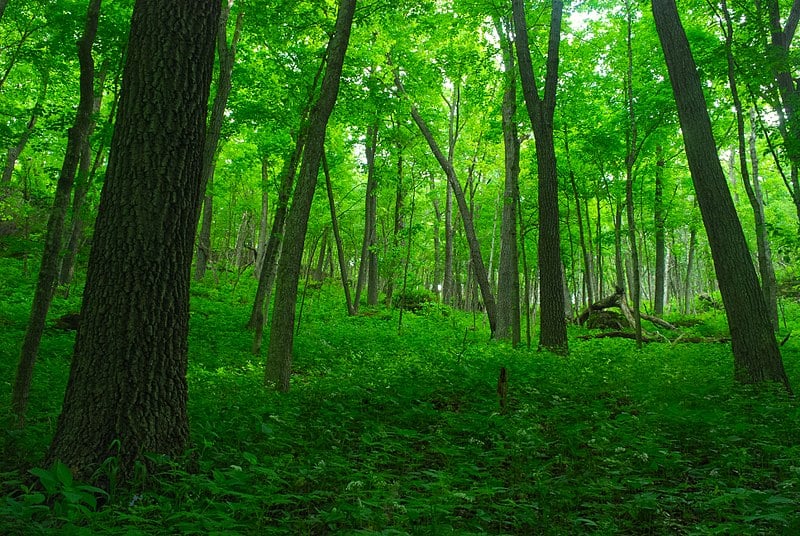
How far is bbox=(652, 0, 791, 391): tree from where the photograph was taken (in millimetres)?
6832

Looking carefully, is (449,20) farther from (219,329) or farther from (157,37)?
(157,37)

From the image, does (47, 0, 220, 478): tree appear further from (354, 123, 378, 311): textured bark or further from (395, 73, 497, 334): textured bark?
(354, 123, 378, 311): textured bark

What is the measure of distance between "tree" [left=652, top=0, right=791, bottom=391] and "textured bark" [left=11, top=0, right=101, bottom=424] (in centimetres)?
807

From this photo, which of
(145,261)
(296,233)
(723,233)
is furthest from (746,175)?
(145,261)

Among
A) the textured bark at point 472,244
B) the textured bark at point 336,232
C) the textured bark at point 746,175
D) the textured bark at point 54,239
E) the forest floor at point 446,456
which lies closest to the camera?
the forest floor at point 446,456

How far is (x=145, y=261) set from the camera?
3.39m

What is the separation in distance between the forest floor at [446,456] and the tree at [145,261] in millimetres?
336

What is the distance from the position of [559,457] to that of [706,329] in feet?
49.9

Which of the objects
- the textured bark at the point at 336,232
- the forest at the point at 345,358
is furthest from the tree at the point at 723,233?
the textured bark at the point at 336,232

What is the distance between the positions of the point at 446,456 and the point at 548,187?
789 centimetres

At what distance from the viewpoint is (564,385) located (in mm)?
6898

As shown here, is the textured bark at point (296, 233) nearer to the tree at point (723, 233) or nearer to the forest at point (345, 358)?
the forest at point (345, 358)

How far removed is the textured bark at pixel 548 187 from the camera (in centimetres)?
1030

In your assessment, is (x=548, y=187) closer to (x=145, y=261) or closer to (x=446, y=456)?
(x=446, y=456)
